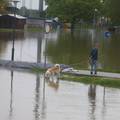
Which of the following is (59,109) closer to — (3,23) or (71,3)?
(3,23)

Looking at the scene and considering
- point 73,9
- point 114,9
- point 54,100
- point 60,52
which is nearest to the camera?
point 54,100

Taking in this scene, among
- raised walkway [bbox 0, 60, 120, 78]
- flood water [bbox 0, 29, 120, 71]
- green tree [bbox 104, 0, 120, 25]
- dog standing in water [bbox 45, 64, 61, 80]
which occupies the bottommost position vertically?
flood water [bbox 0, 29, 120, 71]

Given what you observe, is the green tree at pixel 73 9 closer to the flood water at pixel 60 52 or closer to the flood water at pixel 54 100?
the flood water at pixel 60 52

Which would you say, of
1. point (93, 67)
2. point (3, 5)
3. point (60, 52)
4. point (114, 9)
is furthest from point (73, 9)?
point (93, 67)

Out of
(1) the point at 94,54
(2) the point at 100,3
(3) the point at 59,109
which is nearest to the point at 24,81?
(1) the point at 94,54

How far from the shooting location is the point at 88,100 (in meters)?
21.0

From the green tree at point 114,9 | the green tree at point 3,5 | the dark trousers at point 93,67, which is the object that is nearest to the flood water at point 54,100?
the dark trousers at point 93,67

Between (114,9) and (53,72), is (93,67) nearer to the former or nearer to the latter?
(53,72)

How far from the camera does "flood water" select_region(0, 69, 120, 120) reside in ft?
57.2

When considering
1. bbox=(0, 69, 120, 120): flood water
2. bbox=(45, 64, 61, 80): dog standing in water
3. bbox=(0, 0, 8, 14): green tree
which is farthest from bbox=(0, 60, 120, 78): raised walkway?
bbox=(0, 0, 8, 14): green tree

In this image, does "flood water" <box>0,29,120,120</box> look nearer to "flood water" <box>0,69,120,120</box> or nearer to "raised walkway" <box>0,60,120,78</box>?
"flood water" <box>0,69,120,120</box>

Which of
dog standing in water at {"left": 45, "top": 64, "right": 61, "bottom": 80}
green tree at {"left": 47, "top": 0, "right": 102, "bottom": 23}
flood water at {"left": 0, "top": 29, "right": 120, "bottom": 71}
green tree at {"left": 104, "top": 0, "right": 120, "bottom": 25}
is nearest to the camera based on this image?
dog standing in water at {"left": 45, "top": 64, "right": 61, "bottom": 80}

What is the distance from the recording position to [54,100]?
2050 cm

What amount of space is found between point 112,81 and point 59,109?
803cm
